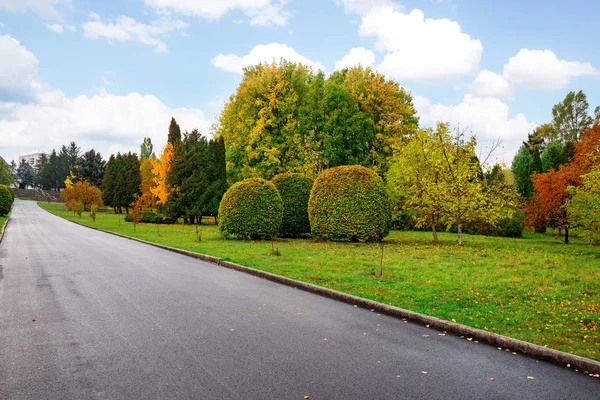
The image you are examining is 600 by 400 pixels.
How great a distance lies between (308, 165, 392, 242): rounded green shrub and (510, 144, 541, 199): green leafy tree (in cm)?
2782

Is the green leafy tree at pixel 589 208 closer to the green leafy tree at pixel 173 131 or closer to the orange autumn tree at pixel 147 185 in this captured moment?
the orange autumn tree at pixel 147 185

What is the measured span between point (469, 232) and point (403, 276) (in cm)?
2461

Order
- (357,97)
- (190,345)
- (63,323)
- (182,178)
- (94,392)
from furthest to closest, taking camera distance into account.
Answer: (182,178), (357,97), (63,323), (190,345), (94,392)

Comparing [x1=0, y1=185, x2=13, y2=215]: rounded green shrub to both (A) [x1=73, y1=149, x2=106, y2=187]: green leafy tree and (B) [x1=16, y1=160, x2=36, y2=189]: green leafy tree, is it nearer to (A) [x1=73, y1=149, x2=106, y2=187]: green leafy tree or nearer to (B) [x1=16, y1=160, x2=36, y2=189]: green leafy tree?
(A) [x1=73, y1=149, x2=106, y2=187]: green leafy tree

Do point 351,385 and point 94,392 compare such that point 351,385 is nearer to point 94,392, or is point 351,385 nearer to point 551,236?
point 94,392

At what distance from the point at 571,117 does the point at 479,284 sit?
185 feet

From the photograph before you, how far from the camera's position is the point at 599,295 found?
736cm

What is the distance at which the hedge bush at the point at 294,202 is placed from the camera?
21062mm

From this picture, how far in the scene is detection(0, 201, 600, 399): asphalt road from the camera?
354 centimetres

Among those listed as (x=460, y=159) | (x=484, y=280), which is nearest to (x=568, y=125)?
(x=460, y=159)

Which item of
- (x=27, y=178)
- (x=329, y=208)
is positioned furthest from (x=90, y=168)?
(x=329, y=208)

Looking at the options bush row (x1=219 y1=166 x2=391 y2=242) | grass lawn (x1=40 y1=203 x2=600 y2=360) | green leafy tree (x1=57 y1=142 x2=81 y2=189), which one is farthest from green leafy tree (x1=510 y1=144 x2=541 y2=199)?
green leafy tree (x1=57 y1=142 x2=81 y2=189)

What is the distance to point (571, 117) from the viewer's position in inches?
2044

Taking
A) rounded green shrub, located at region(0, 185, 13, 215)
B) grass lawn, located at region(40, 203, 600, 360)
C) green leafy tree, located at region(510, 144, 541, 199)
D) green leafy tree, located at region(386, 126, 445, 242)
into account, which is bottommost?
grass lawn, located at region(40, 203, 600, 360)
